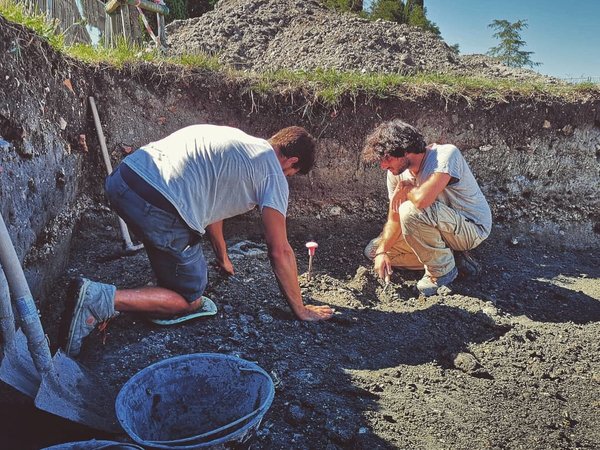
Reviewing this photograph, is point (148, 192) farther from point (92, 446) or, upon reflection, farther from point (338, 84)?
point (338, 84)

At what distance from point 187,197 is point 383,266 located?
1.99 meters

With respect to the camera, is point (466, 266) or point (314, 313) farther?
point (466, 266)

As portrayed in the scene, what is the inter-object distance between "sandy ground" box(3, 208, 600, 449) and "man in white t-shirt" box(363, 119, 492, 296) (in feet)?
0.76

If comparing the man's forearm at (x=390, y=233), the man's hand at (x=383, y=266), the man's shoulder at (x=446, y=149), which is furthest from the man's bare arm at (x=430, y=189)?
the man's hand at (x=383, y=266)

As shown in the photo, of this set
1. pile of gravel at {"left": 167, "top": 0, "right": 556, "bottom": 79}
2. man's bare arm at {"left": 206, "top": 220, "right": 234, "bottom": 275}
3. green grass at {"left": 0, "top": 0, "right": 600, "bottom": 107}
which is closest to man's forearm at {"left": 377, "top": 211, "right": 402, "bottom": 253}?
man's bare arm at {"left": 206, "top": 220, "right": 234, "bottom": 275}

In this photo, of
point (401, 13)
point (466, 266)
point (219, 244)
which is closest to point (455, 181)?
point (466, 266)

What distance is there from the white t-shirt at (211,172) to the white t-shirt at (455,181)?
59.5 inches

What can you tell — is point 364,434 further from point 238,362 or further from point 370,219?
point 370,219

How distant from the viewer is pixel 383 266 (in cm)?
397

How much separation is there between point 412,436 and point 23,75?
2990 millimetres

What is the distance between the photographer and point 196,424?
1.97 meters

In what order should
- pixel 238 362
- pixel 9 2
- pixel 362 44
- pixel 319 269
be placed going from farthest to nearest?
pixel 362 44
pixel 319 269
pixel 9 2
pixel 238 362

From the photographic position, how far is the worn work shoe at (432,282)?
3.75 metres

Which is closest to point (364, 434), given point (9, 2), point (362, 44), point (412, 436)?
point (412, 436)
